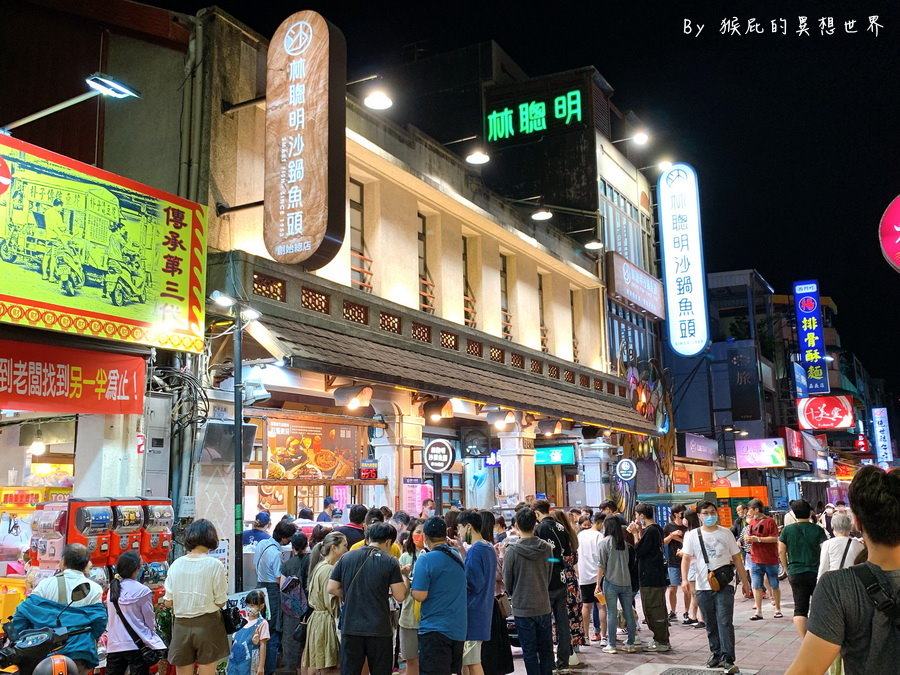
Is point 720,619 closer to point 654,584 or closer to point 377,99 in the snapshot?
point 654,584

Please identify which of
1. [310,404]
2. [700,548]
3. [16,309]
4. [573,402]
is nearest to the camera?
[16,309]

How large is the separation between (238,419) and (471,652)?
18.9 ft

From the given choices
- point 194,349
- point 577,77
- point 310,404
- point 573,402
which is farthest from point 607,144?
point 194,349

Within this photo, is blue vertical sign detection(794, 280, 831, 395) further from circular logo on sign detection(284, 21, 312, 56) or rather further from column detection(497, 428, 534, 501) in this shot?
circular logo on sign detection(284, 21, 312, 56)

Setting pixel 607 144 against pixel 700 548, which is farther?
pixel 607 144

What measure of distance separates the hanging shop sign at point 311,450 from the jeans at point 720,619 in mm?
9149

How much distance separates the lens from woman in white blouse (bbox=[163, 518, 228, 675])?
7.43m

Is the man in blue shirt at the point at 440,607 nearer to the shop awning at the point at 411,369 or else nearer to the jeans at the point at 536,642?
the jeans at the point at 536,642

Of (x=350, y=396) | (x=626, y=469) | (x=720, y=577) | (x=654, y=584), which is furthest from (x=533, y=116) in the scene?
(x=720, y=577)

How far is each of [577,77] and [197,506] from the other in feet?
73.3

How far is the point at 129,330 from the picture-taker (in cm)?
1123

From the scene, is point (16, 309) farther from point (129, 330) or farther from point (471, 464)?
point (471, 464)

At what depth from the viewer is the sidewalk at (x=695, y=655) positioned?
33.3 feet

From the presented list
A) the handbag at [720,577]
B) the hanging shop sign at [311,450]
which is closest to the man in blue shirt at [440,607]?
the handbag at [720,577]
